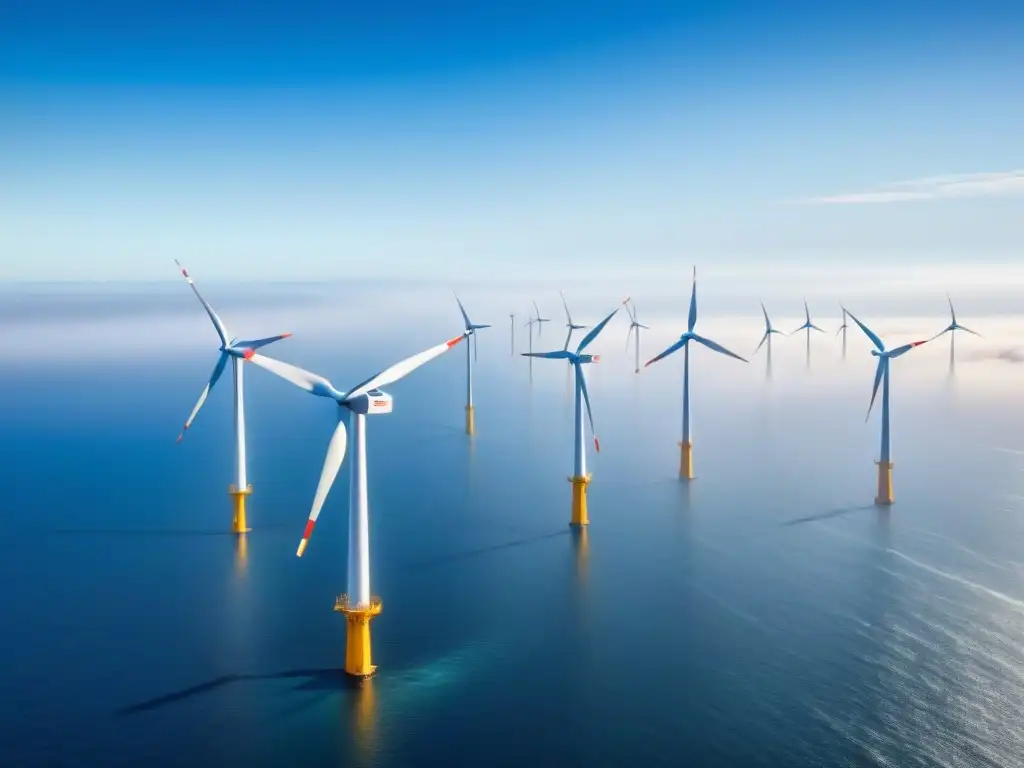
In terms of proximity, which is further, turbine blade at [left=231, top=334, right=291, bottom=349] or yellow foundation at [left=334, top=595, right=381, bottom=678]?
turbine blade at [left=231, top=334, right=291, bottom=349]

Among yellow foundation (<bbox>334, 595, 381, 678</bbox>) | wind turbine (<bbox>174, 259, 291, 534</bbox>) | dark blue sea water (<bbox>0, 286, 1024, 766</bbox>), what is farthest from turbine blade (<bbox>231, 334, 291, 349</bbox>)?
yellow foundation (<bbox>334, 595, 381, 678</bbox>)

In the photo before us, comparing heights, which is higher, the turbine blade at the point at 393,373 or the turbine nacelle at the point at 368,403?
the turbine blade at the point at 393,373

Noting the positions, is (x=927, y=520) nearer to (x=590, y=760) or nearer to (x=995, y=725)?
(x=995, y=725)

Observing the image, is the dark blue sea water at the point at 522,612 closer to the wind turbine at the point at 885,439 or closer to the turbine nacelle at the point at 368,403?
the wind turbine at the point at 885,439

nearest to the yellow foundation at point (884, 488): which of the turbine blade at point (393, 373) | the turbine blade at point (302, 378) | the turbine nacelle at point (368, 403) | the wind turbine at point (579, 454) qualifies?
the wind turbine at point (579, 454)

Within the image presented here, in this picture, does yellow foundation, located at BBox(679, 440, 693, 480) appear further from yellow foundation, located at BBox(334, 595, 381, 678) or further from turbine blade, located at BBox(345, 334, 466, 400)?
yellow foundation, located at BBox(334, 595, 381, 678)

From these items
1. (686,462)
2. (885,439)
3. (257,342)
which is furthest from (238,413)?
(885,439)

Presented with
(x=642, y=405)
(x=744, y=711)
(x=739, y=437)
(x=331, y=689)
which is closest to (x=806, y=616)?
(x=744, y=711)

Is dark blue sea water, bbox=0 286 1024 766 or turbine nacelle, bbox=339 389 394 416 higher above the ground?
turbine nacelle, bbox=339 389 394 416
